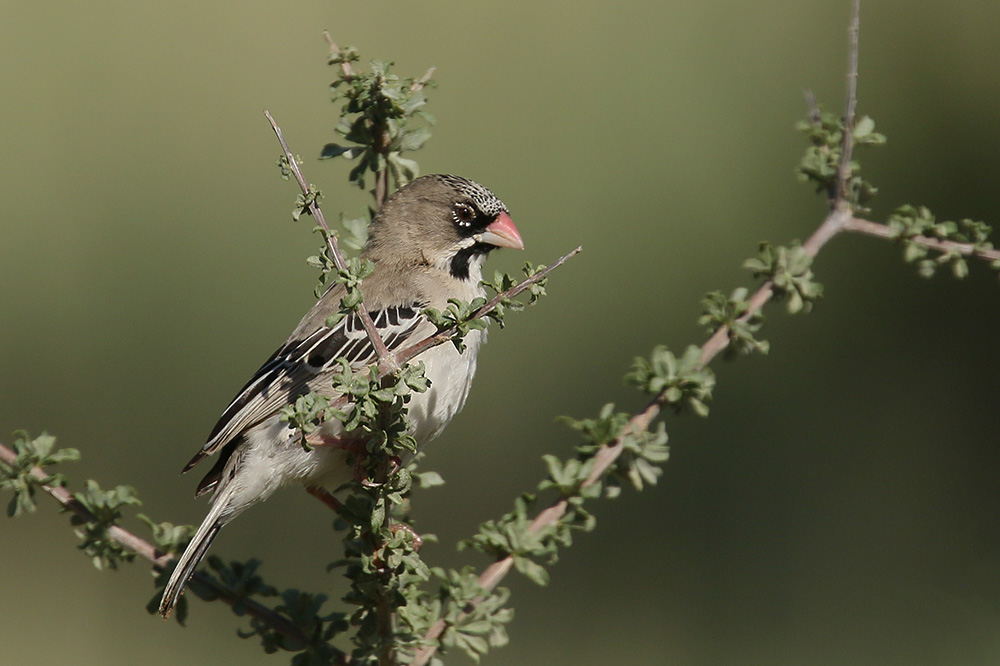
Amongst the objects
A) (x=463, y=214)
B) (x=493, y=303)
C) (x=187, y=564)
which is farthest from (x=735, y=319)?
(x=463, y=214)

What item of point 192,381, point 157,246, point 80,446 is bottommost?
point 80,446

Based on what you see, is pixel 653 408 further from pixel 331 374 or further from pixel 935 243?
pixel 331 374

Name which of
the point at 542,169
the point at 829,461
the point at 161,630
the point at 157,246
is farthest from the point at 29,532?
the point at 829,461

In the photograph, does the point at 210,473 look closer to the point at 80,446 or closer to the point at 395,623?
the point at 395,623

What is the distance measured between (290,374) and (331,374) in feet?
0.33

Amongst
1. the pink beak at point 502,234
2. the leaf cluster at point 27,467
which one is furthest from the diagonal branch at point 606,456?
the pink beak at point 502,234

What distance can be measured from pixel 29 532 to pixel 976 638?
14.1 ft

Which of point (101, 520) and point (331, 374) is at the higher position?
point (331, 374)

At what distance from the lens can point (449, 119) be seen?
18.9ft

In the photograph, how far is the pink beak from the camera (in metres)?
2.95

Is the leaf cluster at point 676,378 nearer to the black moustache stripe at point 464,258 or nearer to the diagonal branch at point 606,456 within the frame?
the diagonal branch at point 606,456

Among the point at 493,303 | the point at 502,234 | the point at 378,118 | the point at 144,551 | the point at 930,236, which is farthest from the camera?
the point at 502,234

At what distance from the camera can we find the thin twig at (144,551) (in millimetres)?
1821

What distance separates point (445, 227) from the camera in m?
3.07
